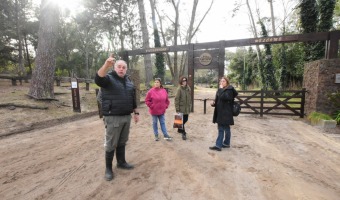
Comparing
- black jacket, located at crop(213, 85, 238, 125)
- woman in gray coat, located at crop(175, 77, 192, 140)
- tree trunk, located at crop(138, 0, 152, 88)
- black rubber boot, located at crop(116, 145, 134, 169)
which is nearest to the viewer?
black rubber boot, located at crop(116, 145, 134, 169)

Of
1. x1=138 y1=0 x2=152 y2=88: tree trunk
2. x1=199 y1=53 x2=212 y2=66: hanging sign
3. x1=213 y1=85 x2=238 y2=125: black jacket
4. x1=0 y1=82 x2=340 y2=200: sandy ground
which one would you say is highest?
x1=138 y1=0 x2=152 y2=88: tree trunk

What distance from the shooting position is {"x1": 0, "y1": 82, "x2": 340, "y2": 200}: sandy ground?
9.71 ft

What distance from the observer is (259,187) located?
3.10 meters

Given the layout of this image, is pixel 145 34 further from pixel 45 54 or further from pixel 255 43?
pixel 255 43

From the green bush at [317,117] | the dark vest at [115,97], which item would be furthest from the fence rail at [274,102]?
the dark vest at [115,97]

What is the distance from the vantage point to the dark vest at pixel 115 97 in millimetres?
3148

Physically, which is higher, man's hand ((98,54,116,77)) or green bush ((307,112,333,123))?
man's hand ((98,54,116,77))

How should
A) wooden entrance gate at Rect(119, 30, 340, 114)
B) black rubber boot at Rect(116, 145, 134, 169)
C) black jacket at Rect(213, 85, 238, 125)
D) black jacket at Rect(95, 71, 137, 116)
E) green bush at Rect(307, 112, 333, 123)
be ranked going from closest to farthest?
black jacket at Rect(95, 71, 137, 116) → black rubber boot at Rect(116, 145, 134, 169) → black jacket at Rect(213, 85, 238, 125) → green bush at Rect(307, 112, 333, 123) → wooden entrance gate at Rect(119, 30, 340, 114)

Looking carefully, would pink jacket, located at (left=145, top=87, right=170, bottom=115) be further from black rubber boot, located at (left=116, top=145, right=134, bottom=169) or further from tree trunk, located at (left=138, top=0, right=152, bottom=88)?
tree trunk, located at (left=138, top=0, right=152, bottom=88)

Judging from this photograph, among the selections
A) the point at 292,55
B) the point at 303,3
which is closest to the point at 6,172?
the point at 303,3

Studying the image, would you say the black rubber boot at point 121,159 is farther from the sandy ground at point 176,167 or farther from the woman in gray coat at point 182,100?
the woman in gray coat at point 182,100

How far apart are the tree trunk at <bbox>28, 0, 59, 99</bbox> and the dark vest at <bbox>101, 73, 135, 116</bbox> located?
24.3 feet

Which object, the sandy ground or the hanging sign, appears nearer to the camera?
the sandy ground

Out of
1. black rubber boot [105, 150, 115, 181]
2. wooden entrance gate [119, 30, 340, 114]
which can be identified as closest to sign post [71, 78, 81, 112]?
wooden entrance gate [119, 30, 340, 114]
